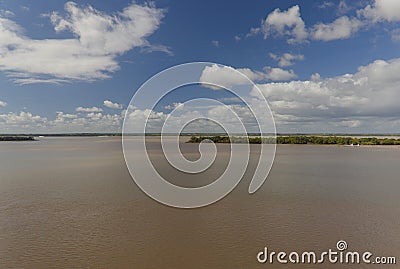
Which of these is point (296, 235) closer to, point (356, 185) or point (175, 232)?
point (175, 232)

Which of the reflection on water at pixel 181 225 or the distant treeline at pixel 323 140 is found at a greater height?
the distant treeline at pixel 323 140

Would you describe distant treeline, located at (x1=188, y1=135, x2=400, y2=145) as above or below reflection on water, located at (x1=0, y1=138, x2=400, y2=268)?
above

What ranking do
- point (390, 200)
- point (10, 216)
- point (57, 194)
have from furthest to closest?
point (57, 194) → point (390, 200) → point (10, 216)

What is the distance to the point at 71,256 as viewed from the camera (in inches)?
226

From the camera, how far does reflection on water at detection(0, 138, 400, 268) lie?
5.73 metres

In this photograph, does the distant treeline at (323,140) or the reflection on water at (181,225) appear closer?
the reflection on water at (181,225)

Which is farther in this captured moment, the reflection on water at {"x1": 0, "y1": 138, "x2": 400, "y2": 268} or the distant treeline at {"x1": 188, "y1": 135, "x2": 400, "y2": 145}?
the distant treeline at {"x1": 188, "y1": 135, "x2": 400, "y2": 145}

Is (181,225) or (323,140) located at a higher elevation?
(323,140)

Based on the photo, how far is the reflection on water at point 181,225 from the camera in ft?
18.8

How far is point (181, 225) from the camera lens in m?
7.43

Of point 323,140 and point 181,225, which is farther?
point 323,140

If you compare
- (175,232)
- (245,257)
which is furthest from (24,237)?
(245,257)

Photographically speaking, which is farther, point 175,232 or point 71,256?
point 175,232

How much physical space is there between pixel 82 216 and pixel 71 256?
243cm
